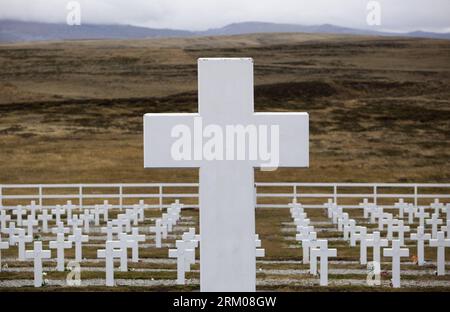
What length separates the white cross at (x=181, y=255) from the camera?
16.3 m

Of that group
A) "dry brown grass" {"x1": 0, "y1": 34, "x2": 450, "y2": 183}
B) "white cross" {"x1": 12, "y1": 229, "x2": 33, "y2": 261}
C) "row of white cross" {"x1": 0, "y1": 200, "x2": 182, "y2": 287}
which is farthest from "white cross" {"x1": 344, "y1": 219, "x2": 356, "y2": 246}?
"dry brown grass" {"x1": 0, "y1": 34, "x2": 450, "y2": 183}

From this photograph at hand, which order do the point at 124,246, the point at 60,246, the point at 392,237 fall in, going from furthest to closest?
1. the point at 392,237
2. the point at 60,246
3. the point at 124,246

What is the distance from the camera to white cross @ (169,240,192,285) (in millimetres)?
16266

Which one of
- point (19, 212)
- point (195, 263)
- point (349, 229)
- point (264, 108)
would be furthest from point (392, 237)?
point (264, 108)

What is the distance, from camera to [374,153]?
63438 millimetres

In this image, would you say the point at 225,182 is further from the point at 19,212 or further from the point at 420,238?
the point at 19,212

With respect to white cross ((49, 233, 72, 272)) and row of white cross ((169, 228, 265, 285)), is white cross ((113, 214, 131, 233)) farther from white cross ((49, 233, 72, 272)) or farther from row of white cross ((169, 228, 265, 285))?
row of white cross ((169, 228, 265, 285))

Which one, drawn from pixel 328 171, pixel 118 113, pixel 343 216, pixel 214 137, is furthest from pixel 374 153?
pixel 214 137

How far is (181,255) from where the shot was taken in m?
16.3

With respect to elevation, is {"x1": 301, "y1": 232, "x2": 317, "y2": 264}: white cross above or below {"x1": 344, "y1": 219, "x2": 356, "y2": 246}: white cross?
above

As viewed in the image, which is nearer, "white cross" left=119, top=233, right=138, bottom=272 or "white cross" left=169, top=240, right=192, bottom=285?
"white cross" left=169, top=240, right=192, bottom=285

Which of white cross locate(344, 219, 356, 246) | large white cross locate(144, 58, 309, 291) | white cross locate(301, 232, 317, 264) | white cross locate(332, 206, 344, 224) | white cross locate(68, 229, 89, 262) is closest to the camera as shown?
large white cross locate(144, 58, 309, 291)

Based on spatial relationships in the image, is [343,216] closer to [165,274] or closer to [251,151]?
[165,274]

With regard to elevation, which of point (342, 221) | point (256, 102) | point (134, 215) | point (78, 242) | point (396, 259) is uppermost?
point (396, 259)
